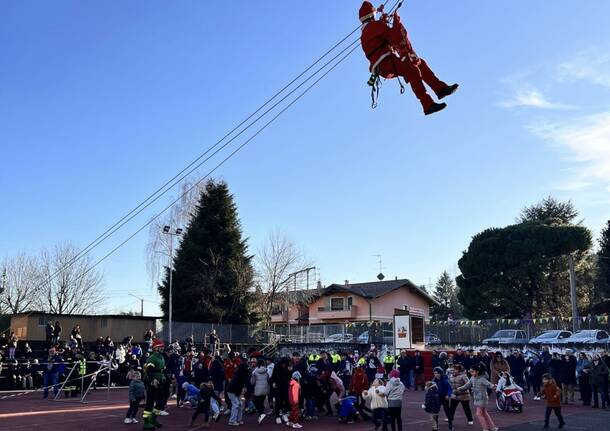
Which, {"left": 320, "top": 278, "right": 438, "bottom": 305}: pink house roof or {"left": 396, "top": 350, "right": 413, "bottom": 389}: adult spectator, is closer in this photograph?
Answer: {"left": 396, "top": 350, "right": 413, "bottom": 389}: adult spectator

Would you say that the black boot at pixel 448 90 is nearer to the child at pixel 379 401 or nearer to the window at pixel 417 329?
the child at pixel 379 401

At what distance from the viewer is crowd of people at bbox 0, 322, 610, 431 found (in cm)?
1512

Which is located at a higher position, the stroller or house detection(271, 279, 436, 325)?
house detection(271, 279, 436, 325)

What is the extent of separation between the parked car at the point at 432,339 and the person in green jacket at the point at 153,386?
96.7 ft

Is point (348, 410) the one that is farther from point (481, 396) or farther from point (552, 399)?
point (552, 399)

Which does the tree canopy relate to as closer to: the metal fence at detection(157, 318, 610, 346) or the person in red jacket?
the metal fence at detection(157, 318, 610, 346)

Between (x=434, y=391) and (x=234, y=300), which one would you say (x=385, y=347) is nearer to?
(x=234, y=300)

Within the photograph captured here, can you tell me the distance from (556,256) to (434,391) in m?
44.8

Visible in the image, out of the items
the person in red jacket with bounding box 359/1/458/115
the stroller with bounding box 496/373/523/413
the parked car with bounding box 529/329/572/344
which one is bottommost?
the stroller with bounding box 496/373/523/413

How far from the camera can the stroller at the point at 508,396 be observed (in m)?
19.7

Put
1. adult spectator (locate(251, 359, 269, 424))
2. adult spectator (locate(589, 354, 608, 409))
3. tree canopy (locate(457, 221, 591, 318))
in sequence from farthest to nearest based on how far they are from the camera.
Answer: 1. tree canopy (locate(457, 221, 591, 318))
2. adult spectator (locate(589, 354, 608, 409))
3. adult spectator (locate(251, 359, 269, 424))

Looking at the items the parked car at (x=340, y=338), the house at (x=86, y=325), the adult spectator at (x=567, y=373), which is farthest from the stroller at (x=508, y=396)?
the house at (x=86, y=325)

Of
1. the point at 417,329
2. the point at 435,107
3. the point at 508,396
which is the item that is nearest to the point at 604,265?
the point at 417,329

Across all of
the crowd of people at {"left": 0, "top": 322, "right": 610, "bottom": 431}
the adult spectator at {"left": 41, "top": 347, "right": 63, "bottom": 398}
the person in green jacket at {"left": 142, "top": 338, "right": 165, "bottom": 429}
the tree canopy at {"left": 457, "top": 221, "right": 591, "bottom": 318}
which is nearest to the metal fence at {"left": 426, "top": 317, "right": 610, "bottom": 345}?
the crowd of people at {"left": 0, "top": 322, "right": 610, "bottom": 431}
